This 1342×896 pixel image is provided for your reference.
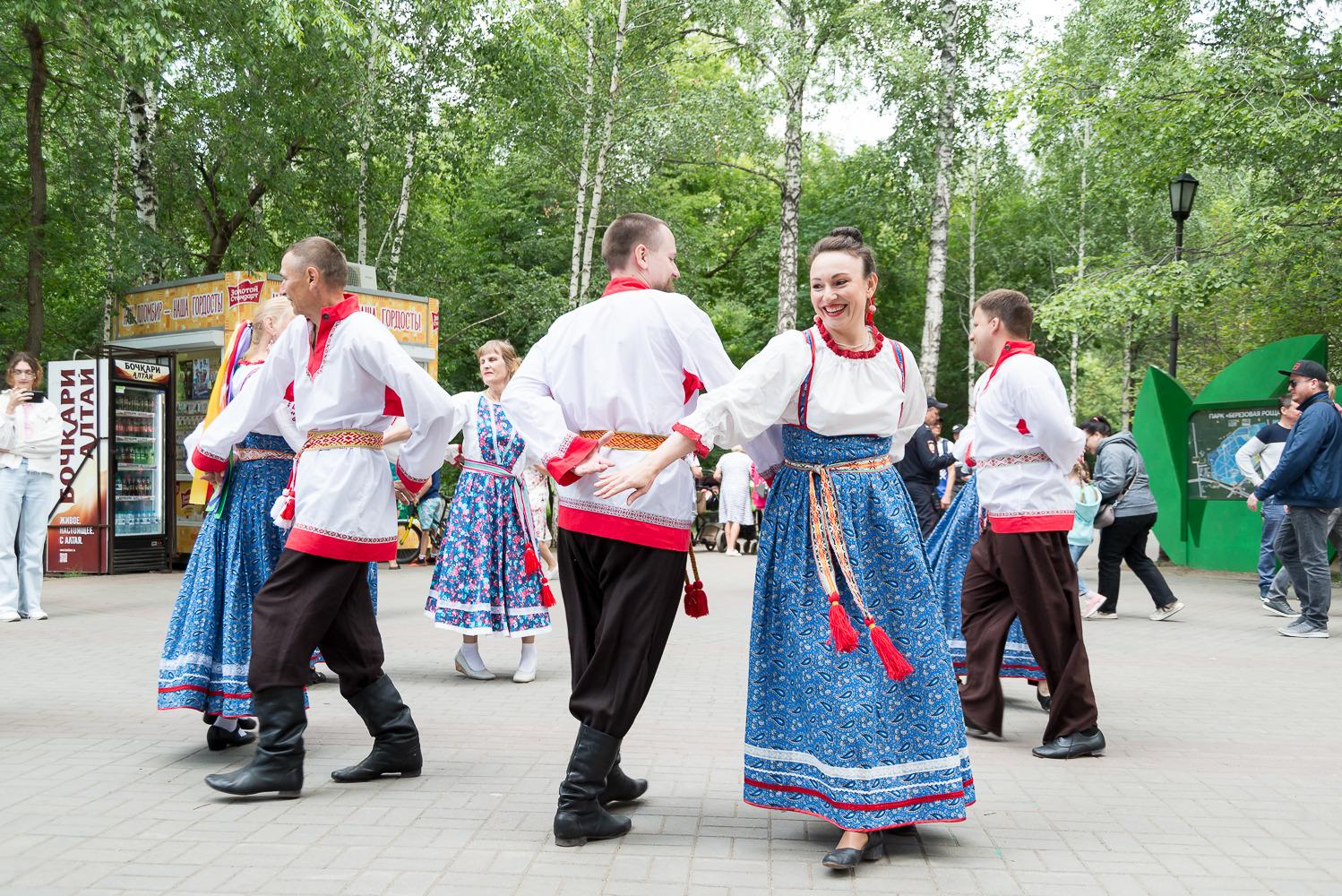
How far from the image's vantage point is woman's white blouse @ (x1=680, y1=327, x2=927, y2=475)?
345 cm

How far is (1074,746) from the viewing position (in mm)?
4926

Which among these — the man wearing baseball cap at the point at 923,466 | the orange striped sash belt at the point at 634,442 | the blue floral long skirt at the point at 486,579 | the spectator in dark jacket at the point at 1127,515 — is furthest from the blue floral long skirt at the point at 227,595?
the spectator in dark jacket at the point at 1127,515

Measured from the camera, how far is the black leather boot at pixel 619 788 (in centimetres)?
396

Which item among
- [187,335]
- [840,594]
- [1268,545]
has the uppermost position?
[187,335]

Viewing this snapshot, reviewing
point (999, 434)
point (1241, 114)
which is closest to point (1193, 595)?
point (1241, 114)

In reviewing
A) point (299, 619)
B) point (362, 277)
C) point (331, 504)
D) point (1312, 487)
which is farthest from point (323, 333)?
point (362, 277)

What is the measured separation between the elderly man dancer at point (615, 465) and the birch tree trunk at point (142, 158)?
14344 millimetres

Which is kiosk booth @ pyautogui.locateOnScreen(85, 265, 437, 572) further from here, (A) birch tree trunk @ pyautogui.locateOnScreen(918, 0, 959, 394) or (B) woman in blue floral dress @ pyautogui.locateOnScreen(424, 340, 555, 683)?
(A) birch tree trunk @ pyautogui.locateOnScreen(918, 0, 959, 394)

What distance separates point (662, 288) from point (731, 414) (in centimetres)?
70

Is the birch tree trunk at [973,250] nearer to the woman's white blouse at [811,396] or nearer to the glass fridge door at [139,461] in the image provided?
the glass fridge door at [139,461]

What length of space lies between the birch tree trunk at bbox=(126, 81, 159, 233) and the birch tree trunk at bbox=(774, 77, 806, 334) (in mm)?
11091

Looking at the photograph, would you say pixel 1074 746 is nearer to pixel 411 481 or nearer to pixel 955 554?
pixel 955 554

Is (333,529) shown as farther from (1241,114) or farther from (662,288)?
(1241,114)

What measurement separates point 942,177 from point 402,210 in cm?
1024
